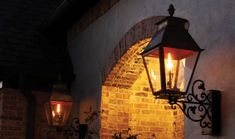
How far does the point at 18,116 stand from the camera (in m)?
7.12

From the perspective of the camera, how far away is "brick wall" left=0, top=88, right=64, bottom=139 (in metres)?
6.98

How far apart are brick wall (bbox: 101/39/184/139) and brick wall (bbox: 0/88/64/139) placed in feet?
4.36

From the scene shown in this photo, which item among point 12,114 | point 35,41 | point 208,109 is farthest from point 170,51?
point 35,41

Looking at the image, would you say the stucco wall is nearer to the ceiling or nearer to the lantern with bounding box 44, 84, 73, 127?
the lantern with bounding box 44, 84, 73, 127

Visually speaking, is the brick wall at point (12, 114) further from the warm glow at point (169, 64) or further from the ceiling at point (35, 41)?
the warm glow at point (169, 64)

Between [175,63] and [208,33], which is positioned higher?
[208,33]

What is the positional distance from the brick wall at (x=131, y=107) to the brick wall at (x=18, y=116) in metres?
1.33

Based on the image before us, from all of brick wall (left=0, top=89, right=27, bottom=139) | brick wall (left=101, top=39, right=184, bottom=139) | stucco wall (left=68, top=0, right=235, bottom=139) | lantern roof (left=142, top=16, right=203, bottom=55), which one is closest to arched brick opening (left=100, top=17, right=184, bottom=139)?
brick wall (left=101, top=39, right=184, bottom=139)

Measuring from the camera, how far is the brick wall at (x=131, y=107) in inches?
243

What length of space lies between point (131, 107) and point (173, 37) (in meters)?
2.91

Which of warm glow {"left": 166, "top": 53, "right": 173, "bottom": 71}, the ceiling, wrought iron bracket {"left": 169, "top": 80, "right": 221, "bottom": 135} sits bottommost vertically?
wrought iron bracket {"left": 169, "top": 80, "right": 221, "bottom": 135}

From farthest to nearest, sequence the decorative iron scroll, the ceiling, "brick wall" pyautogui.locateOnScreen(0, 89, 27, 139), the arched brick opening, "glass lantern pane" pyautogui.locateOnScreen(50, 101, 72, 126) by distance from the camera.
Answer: the ceiling → "brick wall" pyautogui.locateOnScreen(0, 89, 27, 139) → "glass lantern pane" pyautogui.locateOnScreen(50, 101, 72, 126) → the arched brick opening → the decorative iron scroll

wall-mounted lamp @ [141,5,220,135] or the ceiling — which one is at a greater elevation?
the ceiling

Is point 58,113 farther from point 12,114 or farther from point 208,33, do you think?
point 208,33
